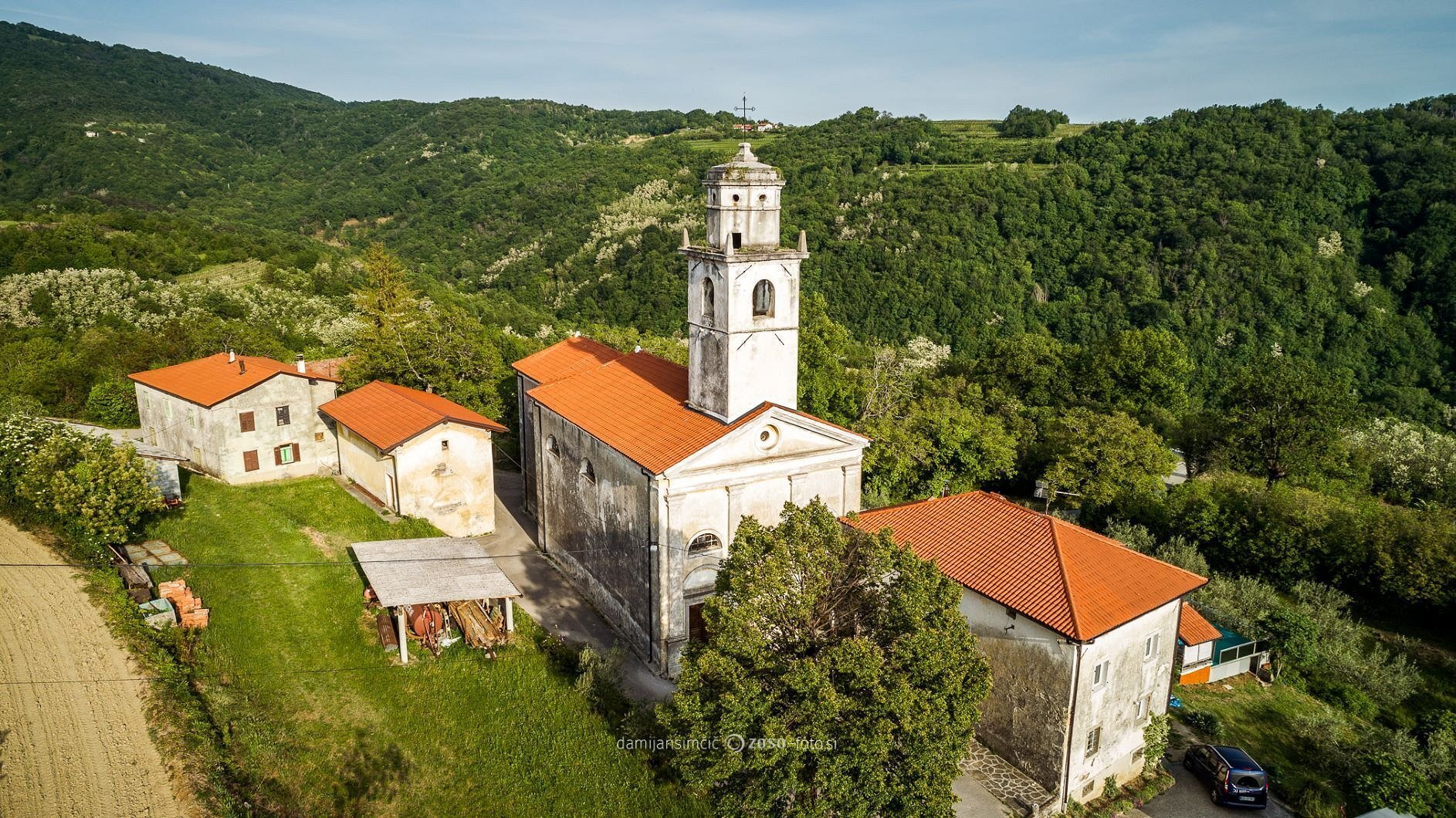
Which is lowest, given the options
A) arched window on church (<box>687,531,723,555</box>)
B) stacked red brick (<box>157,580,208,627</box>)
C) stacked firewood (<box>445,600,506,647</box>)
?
stacked firewood (<box>445,600,506,647</box>)

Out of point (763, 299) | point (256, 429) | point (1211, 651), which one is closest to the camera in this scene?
point (763, 299)

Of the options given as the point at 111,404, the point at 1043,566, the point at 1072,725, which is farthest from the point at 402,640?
the point at 111,404

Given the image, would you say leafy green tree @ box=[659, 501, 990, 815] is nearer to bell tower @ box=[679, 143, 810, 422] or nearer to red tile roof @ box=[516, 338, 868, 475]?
red tile roof @ box=[516, 338, 868, 475]

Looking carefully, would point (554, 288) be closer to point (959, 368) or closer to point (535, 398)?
point (959, 368)

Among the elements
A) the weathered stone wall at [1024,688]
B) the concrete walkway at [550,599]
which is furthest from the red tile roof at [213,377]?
the weathered stone wall at [1024,688]

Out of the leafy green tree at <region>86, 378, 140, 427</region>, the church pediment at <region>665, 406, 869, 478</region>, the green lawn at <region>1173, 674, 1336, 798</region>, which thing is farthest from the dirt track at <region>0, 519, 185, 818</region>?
the green lawn at <region>1173, 674, 1336, 798</region>

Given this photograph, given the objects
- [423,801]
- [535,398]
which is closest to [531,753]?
[423,801]

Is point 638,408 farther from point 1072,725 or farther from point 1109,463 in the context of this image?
point 1109,463
